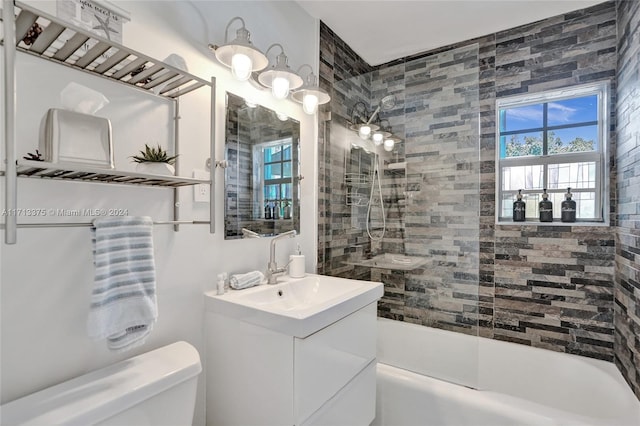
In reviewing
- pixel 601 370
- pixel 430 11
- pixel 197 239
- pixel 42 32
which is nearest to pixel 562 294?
pixel 601 370

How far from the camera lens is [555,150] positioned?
2.29 meters

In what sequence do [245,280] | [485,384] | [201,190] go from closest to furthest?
1. [201,190]
2. [245,280]
3. [485,384]

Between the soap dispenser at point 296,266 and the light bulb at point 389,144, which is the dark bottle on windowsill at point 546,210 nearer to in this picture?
the light bulb at point 389,144

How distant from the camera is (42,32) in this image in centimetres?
82

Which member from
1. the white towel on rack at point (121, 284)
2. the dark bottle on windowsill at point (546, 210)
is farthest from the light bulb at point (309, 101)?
the dark bottle on windowsill at point (546, 210)

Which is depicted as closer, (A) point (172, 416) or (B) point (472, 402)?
(A) point (172, 416)

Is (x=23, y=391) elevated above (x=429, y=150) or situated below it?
below

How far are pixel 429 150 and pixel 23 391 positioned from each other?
219cm

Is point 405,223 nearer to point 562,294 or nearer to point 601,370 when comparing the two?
point 562,294

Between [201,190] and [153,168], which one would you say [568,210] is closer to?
[201,190]

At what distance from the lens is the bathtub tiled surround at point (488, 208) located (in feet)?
6.21

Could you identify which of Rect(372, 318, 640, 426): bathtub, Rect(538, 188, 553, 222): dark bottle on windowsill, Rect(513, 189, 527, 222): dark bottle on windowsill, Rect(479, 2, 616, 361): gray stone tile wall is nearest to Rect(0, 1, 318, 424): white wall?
Rect(372, 318, 640, 426): bathtub

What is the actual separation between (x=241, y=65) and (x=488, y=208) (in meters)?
1.99

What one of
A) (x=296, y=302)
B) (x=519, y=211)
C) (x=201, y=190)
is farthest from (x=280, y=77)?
(x=519, y=211)
